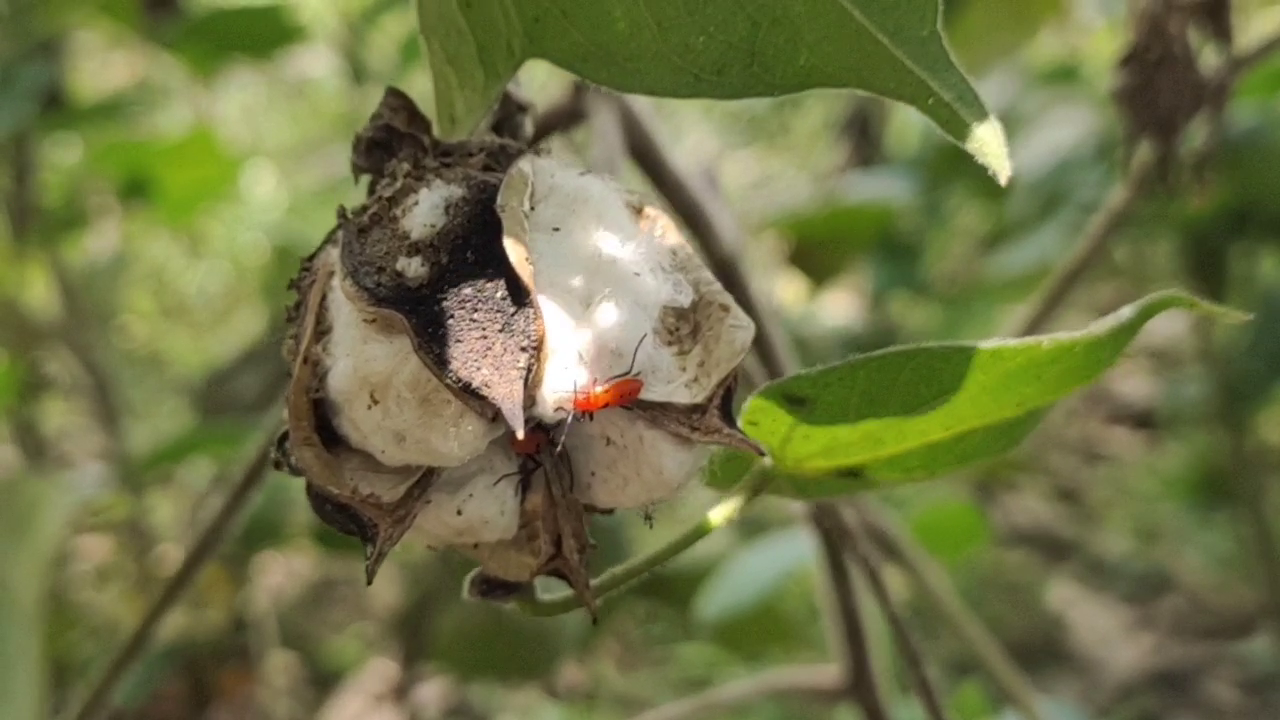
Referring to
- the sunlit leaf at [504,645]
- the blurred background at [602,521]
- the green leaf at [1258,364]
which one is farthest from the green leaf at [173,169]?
the green leaf at [1258,364]

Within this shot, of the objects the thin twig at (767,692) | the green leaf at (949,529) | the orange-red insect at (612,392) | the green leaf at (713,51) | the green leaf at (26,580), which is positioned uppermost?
the green leaf at (713,51)

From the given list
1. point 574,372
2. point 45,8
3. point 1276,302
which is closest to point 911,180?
point 1276,302

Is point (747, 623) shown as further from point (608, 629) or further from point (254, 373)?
point (254, 373)

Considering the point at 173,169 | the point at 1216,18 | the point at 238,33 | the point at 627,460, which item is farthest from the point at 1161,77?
the point at 173,169

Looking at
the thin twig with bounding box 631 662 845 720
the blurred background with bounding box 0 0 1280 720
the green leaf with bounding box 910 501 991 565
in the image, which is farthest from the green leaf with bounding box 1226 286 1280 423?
the thin twig with bounding box 631 662 845 720

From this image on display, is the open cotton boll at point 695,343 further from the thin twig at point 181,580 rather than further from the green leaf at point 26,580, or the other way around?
the green leaf at point 26,580

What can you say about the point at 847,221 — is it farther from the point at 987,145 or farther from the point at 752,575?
the point at 987,145

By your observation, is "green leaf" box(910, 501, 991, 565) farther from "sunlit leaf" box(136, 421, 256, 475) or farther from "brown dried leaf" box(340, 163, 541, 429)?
"brown dried leaf" box(340, 163, 541, 429)
